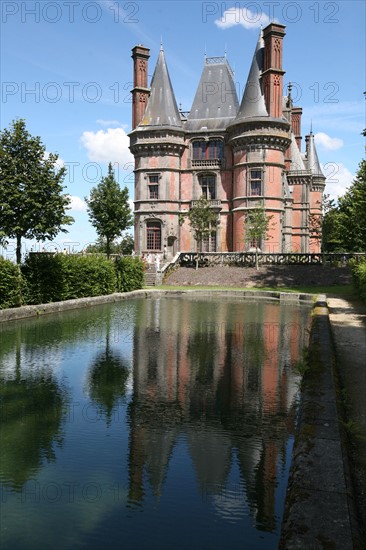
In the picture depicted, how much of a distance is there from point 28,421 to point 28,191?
13203mm

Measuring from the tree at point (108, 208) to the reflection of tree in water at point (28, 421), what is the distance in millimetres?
30269

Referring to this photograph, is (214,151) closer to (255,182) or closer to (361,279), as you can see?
(255,182)

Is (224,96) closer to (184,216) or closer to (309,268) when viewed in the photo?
(184,216)

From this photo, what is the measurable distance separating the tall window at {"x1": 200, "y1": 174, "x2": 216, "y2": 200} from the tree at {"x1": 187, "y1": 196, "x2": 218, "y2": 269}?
11.0 feet

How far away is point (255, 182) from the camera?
137 ft

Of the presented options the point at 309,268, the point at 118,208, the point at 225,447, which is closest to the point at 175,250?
the point at 118,208

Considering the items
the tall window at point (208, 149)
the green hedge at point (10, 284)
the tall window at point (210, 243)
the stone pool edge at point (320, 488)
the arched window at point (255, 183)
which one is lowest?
the stone pool edge at point (320, 488)

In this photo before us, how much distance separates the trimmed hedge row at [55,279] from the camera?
52.8 feet

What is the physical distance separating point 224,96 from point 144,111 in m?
8.05

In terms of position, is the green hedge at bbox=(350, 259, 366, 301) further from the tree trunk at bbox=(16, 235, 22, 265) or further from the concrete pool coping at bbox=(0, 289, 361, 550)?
the tree trunk at bbox=(16, 235, 22, 265)

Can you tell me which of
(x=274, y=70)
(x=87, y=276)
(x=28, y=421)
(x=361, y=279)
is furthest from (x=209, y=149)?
(x=28, y=421)

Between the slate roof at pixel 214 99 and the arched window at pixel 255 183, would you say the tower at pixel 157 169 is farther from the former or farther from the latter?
the arched window at pixel 255 183

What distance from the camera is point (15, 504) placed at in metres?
3.93

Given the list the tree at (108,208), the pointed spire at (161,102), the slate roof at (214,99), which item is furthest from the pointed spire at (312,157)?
the tree at (108,208)
